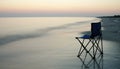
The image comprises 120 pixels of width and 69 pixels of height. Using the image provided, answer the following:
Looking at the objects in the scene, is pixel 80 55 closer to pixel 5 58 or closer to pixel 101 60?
pixel 101 60

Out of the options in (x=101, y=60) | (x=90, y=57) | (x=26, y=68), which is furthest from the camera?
(x=90, y=57)

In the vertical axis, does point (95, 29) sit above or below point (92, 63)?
above

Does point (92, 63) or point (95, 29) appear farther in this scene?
Result: point (95, 29)

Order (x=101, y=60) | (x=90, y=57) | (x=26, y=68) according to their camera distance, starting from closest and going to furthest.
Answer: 1. (x=26, y=68)
2. (x=101, y=60)
3. (x=90, y=57)

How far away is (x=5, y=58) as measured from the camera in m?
17.8

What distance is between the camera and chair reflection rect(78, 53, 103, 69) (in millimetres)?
14173

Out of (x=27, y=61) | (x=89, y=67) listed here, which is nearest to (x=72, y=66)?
(x=89, y=67)

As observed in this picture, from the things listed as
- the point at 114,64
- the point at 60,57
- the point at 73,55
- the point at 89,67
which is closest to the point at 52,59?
the point at 60,57

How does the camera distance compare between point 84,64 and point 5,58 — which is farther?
point 5,58

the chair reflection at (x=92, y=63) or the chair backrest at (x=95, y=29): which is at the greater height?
the chair backrest at (x=95, y=29)

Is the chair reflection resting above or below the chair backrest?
below

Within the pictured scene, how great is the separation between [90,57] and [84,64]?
2.30m

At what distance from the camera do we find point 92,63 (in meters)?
15.2

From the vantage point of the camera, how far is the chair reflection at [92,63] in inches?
558
